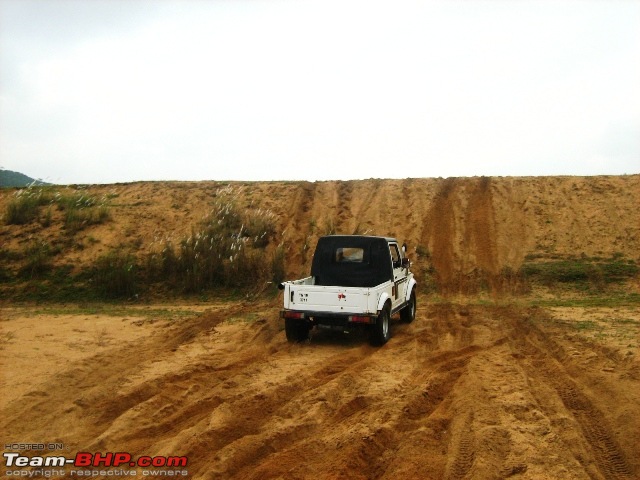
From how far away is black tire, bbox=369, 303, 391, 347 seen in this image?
33.7 feet

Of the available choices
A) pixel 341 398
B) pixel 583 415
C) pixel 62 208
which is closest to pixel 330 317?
pixel 341 398

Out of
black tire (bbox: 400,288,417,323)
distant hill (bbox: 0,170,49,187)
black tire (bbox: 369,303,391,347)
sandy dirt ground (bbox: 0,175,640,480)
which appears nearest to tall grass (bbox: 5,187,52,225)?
sandy dirt ground (bbox: 0,175,640,480)

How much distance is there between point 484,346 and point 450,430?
4525 mm

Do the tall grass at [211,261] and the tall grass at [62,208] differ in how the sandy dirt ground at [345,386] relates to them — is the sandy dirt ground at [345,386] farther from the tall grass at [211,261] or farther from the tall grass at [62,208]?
the tall grass at [62,208]

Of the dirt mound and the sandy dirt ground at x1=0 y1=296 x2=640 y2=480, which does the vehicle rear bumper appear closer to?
the sandy dirt ground at x1=0 y1=296 x2=640 y2=480

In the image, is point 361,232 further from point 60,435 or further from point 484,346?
point 60,435

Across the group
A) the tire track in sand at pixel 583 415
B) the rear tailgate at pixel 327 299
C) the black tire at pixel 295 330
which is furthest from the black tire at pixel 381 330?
the tire track in sand at pixel 583 415

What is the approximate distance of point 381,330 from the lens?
10.4 metres

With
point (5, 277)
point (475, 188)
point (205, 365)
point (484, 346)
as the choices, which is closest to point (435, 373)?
point (484, 346)

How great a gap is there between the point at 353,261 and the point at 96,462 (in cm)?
724

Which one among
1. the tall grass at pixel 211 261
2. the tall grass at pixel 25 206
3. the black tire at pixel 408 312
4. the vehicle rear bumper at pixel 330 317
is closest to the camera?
the vehicle rear bumper at pixel 330 317

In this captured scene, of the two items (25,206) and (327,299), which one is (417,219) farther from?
(25,206)

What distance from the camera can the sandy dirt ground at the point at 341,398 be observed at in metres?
5.46

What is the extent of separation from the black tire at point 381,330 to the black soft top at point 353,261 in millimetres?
1047
